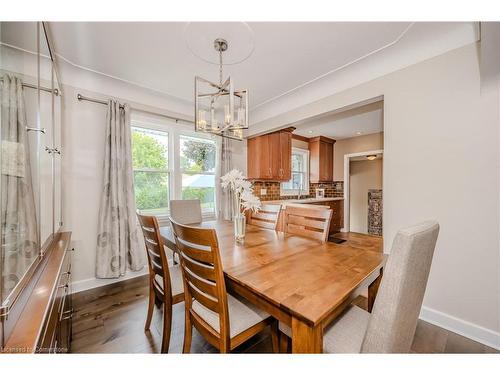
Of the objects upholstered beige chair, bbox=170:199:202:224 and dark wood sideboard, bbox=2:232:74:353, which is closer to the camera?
dark wood sideboard, bbox=2:232:74:353

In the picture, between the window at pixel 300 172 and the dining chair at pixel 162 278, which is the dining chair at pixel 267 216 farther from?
the window at pixel 300 172

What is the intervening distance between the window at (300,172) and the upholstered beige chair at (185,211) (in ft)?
8.92

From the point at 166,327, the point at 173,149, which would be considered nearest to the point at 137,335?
the point at 166,327

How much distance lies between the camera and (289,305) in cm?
75

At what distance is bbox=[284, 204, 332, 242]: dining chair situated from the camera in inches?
65.3

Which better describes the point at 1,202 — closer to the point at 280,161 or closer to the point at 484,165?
the point at 484,165

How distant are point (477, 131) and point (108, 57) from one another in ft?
10.7

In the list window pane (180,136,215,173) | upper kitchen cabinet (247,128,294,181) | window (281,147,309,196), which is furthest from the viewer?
window (281,147,309,196)

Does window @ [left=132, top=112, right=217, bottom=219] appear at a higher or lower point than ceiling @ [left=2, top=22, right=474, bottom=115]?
lower

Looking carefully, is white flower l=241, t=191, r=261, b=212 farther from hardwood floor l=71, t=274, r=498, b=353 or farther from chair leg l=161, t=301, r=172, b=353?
hardwood floor l=71, t=274, r=498, b=353

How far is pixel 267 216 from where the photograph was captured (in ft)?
7.00

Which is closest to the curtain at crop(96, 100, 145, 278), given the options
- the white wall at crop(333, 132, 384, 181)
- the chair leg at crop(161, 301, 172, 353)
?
the chair leg at crop(161, 301, 172, 353)

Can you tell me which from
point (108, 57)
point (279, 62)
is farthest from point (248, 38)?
point (108, 57)

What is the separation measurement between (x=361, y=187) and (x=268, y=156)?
332cm
